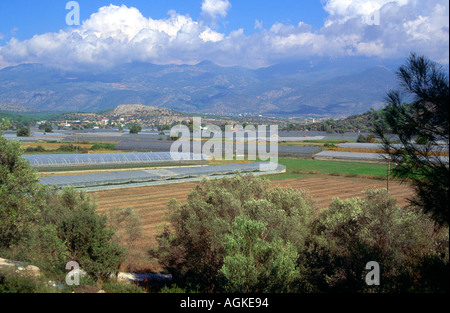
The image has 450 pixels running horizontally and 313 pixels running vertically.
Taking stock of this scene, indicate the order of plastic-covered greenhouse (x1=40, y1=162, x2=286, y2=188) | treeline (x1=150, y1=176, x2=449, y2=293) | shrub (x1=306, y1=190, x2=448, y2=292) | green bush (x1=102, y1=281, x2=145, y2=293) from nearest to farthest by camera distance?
treeline (x1=150, y1=176, x2=449, y2=293), shrub (x1=306, y1=190, x2=448, y2=292), green bush (x1=102, y1=281, x2=145, y2=293), plastic-covered greenhouse (x1=40, y1=162, x2=286, y2=188)

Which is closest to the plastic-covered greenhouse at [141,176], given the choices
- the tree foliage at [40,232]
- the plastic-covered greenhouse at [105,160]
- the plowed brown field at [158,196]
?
the plowed brown field at [158,196]

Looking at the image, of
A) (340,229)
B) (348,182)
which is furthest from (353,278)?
(348,182)

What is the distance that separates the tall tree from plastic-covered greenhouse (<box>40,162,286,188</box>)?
1966 centimetres

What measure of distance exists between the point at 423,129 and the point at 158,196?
26585mm

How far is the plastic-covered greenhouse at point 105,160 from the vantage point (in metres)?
41.3

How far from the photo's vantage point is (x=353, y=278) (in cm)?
1009

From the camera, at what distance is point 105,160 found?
45094 mm

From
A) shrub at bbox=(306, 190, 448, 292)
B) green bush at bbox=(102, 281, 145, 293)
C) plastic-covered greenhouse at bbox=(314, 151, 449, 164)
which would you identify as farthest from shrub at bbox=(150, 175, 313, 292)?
plastic-covered greenhouse at bbox=(314, 151, 449, 164)

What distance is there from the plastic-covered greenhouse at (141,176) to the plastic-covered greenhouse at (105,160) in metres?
5.01

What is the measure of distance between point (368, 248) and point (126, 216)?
34.4 feet

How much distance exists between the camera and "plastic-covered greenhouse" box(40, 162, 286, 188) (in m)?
32.7

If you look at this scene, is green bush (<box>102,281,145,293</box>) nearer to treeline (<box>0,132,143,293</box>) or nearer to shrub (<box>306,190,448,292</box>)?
treeline (<box>0,132,143,293</box>)
